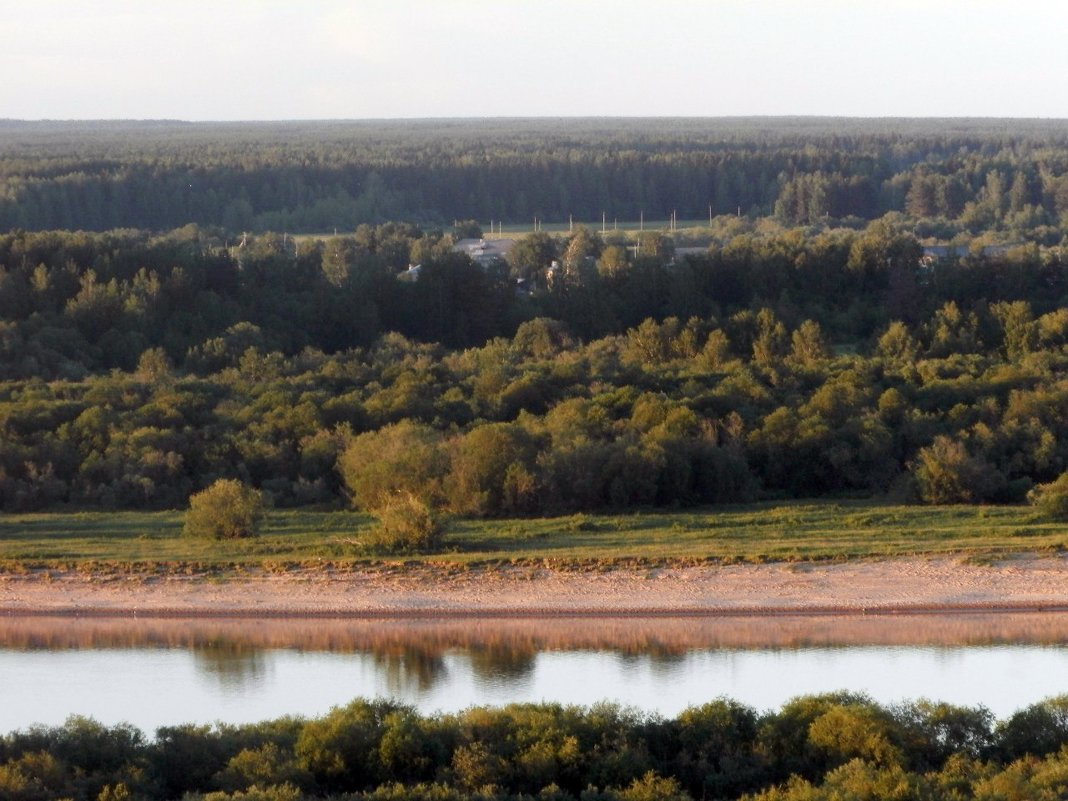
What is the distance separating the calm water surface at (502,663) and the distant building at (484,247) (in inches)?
1346

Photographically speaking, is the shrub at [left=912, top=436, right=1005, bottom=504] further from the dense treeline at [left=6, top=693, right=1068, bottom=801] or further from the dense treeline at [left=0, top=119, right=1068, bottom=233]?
the dense treeline at [left=0, top=119, right=1068, bottom=233]

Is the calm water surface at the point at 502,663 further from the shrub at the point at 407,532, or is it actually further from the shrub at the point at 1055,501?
the shrub at the point at 1055,501

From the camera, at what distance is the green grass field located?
18.5m

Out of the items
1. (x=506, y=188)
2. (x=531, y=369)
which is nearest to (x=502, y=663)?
(x=531, y=369)

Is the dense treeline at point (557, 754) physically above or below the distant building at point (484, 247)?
above

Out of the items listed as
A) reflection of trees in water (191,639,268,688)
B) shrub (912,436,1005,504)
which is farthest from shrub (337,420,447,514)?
shrub (912,436,1005,504)

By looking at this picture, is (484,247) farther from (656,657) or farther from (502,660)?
(656,657)

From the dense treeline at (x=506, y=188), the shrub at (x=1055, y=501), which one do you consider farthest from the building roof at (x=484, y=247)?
the shrub at (x=1055, y=501)

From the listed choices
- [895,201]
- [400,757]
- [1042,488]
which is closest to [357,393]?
[1042,488]

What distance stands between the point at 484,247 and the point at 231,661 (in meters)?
43.9

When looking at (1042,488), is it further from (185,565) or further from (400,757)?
(400,757)

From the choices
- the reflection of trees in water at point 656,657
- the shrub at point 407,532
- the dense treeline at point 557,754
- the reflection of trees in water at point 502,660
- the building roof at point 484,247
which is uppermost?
the dense treeline at point 557,754

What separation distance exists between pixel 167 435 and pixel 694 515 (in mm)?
7461

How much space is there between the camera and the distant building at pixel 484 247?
5284 cm
